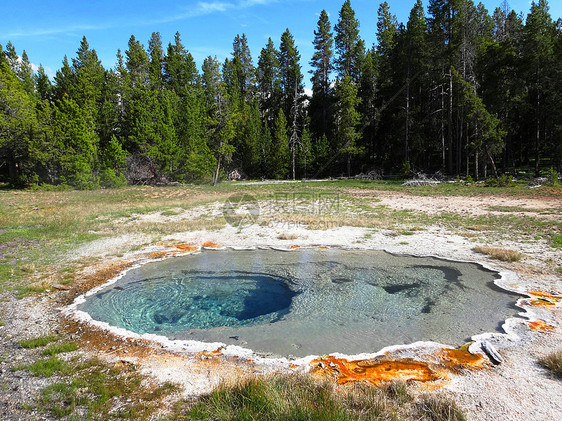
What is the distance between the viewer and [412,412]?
378cm

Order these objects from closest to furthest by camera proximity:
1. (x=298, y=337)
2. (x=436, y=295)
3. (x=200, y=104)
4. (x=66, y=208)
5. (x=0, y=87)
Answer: (x=298, y=337) → (x=436, y=295) → (x=66, y=208) → (x=0, y=87) → (x=200, y=104)

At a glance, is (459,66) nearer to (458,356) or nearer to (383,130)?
(383,130)

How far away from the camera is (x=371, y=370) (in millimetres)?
4762

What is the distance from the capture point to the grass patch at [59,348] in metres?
5.25

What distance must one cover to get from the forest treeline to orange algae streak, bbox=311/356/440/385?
2980cm

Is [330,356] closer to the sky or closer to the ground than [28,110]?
closer to the ground

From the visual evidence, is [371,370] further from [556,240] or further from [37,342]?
[556,240]

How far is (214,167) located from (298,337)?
120ft

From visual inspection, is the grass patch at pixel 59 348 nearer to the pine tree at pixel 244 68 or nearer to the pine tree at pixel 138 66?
the pine tree at pixel 138 66

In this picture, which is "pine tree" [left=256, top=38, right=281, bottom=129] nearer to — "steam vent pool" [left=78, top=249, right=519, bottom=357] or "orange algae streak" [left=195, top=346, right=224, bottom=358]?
"steam vent pool" [left=78, top=249, right=519, bottom=357]

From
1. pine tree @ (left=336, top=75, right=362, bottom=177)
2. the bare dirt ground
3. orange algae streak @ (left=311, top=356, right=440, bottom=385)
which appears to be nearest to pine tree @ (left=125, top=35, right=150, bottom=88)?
pine tree @ (left=336, top=75, right=362, bottom=177)

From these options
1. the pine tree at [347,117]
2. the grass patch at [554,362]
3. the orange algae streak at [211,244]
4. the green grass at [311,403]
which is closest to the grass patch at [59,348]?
the green grass at [311,403]

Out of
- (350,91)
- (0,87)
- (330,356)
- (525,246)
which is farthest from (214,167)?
(330,356)

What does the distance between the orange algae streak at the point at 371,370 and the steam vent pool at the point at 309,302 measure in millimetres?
402
